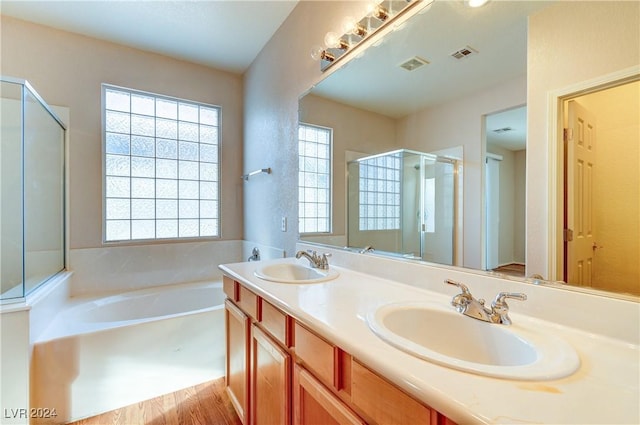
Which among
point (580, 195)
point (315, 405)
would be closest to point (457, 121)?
point (580, 195)

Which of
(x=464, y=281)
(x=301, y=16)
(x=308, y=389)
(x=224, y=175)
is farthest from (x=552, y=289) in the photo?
(x=224, y=175)

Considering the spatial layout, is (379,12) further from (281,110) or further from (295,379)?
(295,379)

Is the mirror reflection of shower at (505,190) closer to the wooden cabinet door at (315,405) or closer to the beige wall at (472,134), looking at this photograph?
the beige wall at (472,134)

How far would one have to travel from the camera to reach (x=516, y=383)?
52 centimetres

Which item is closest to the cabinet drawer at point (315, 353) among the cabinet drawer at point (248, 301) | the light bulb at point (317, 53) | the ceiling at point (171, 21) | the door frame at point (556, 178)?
the cabinet drawer at point (248, 301)

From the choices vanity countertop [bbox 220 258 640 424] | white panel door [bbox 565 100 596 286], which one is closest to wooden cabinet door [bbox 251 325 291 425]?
vanity countertop [bbox 220 258 640 424]

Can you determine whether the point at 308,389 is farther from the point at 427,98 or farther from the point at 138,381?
the point at 138,381

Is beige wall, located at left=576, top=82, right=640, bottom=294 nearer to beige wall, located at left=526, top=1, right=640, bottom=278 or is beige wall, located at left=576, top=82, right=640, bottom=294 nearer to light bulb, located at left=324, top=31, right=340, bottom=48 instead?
beige wall, located at left=526, top=1, right=640, bottom=278

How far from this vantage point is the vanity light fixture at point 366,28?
1.25m

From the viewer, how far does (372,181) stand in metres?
1.51

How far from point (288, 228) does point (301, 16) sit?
155 cm

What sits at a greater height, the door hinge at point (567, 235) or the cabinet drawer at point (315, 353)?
the door hinge at point (567, 235)

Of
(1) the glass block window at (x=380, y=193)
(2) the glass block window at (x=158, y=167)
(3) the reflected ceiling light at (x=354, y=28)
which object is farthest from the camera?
(2) the glass block window at (x=158, y=167)

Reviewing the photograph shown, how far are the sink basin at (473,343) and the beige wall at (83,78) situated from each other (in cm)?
273
